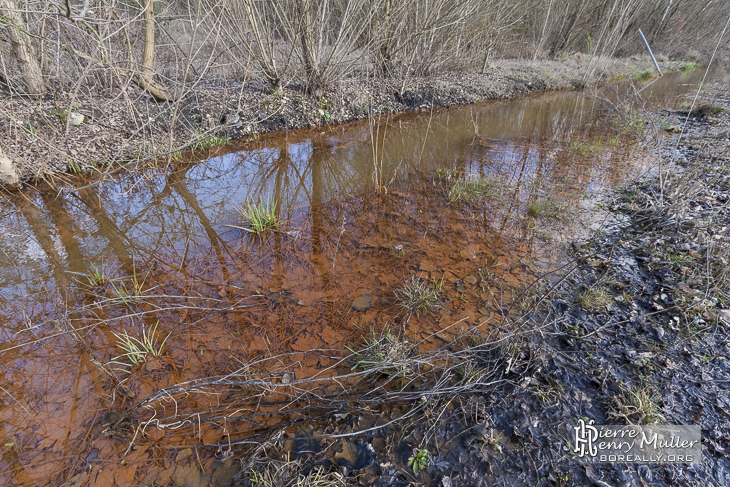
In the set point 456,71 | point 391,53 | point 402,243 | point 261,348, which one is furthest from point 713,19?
point 261,348

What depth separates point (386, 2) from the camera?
6453 millimetres

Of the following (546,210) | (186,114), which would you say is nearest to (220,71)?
(186,114)

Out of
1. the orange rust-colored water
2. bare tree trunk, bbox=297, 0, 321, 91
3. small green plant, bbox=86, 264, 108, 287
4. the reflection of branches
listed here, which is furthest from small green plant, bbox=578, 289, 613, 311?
bare tree trunk, bbox=297, 0, 321, 91

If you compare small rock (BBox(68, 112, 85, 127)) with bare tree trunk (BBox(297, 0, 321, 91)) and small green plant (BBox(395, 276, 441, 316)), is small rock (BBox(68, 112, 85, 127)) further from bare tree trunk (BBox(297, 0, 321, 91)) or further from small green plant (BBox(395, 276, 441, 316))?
small green plant (BBox(395, 276, 441, 316))

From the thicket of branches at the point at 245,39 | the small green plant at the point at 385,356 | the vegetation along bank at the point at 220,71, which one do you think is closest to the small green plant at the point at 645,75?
the vegetation along bank at the point at 220,71

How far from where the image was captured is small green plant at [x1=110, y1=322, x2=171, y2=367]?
203 centimetres

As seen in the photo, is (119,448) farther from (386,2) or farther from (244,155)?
(386,2)

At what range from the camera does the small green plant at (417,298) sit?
2457mm

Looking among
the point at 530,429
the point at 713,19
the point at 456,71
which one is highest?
the point at 713,19

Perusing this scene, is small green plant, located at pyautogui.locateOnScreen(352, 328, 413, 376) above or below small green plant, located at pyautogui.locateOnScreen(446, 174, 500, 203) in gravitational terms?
below

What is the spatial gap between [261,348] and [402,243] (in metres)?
1.73

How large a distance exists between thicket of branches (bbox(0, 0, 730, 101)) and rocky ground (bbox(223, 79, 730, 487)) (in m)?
3.28

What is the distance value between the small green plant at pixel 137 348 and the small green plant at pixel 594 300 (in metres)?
3.15

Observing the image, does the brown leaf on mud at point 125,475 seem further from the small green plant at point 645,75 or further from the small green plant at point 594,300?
the small green plant at point 645,75
